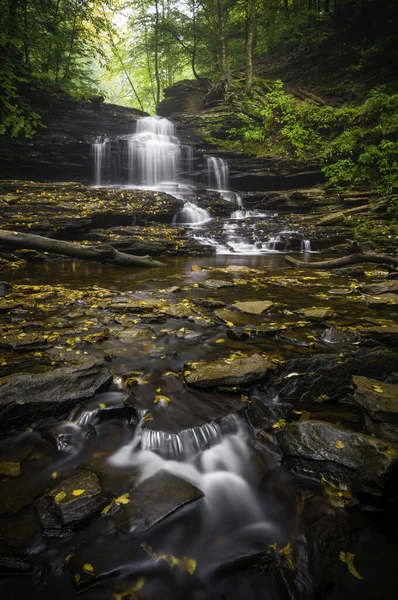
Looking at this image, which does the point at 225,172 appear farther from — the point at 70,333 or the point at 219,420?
the point at 219,420

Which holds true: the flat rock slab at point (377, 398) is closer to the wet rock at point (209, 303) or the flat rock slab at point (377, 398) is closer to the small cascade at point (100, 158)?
the wet rock at point (209, 303)

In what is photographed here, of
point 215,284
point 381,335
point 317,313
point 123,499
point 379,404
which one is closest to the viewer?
point 123,499

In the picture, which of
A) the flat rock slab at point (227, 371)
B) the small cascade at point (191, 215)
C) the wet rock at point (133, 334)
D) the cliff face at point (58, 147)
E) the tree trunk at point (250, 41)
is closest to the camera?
the flat rock slab at point (227, 371)

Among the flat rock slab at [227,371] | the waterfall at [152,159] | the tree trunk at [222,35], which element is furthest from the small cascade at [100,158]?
the flat rock slab at [227,371]

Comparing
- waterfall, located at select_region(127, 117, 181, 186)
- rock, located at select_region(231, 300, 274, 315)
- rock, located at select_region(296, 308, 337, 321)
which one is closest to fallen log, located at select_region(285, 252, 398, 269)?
rock, located at select_region(296, 308, 337, 321)

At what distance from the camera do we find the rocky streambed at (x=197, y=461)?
143 cm

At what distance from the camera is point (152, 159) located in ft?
55.9

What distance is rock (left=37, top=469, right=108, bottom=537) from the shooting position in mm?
1568

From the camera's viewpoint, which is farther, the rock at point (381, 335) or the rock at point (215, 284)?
the rock at point (215, 284)

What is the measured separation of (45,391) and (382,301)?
5.20 metres

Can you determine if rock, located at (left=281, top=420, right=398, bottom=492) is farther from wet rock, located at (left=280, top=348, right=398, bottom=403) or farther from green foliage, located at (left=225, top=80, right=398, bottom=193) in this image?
green foliage, located at (left=225, top=80, right=398, bottom=193)

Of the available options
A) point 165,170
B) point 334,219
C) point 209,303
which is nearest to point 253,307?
point 209,303

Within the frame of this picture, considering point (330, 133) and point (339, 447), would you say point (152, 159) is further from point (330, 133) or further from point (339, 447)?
point (339, 447)

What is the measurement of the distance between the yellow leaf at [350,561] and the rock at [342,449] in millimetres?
359
